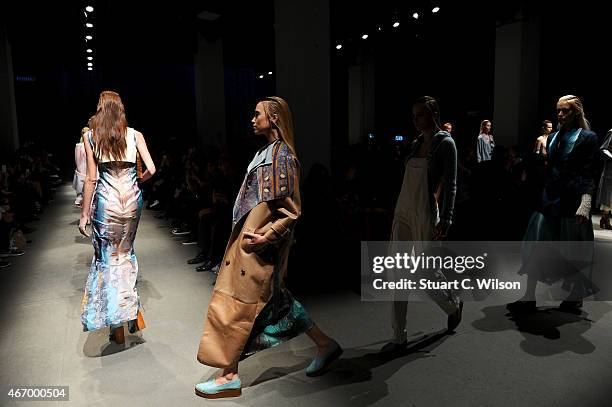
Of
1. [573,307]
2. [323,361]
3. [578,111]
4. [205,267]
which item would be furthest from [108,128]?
[573,307]

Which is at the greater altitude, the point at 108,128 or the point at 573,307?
the point at 108,128

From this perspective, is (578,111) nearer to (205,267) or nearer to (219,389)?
(219,389)

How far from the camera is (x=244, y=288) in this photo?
7.61 ft

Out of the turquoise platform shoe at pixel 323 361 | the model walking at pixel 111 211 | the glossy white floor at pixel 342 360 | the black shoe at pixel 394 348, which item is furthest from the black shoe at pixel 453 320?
the model walking at pixel 111 211

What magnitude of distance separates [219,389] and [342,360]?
29.5 inches

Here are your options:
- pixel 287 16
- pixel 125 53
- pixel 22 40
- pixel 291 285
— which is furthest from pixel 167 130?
pixel 291 285

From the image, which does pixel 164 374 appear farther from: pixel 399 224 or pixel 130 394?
pixel 399 224

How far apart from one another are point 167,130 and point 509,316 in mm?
20033

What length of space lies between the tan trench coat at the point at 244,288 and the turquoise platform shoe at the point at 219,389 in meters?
0.15

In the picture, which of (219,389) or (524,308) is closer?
(219,389)

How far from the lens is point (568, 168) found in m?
3.37

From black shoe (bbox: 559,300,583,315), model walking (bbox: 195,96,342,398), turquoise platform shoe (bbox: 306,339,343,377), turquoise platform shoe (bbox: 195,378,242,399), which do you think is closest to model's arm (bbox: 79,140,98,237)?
model walking (bbox: 195,96,342,398)

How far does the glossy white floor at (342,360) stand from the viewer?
248 centimetres

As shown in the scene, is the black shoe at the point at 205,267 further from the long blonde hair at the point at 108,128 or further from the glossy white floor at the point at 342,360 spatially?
the long blonde hair at the point at 108,128
